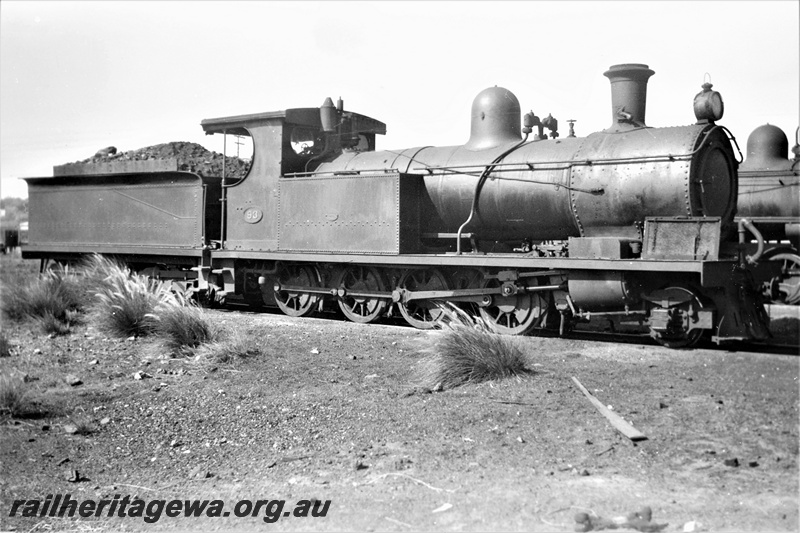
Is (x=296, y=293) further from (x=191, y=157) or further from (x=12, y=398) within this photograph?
(x=12, y=398)

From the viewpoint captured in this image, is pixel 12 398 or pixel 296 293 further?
pixel 296 293

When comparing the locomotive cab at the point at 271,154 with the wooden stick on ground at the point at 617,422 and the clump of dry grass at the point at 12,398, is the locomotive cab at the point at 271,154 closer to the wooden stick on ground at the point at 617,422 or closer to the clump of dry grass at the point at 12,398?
the clump of dry grass at the point at 12,398

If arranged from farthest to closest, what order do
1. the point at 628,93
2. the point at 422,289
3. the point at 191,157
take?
the point at 191,157 → the point at 422,289 → the point at 628,93

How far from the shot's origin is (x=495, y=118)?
34.1ft

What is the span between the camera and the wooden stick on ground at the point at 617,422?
4.93 metres

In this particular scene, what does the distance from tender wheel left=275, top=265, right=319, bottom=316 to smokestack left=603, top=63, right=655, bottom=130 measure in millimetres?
4934

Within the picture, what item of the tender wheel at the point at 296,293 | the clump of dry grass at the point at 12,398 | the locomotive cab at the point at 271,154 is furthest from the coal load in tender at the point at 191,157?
the clump of dry grass at the point at 12,398

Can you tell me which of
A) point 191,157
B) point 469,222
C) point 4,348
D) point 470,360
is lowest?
point 4,348

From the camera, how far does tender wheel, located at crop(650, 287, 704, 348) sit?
8047mm

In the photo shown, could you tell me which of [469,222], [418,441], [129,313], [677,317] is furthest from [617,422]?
[129,313]

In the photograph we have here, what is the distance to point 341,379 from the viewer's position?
7184mm

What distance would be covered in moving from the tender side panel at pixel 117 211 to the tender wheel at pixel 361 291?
2.76 meters

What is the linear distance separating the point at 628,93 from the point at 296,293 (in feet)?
18.4

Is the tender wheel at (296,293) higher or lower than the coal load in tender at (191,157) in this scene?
lower
